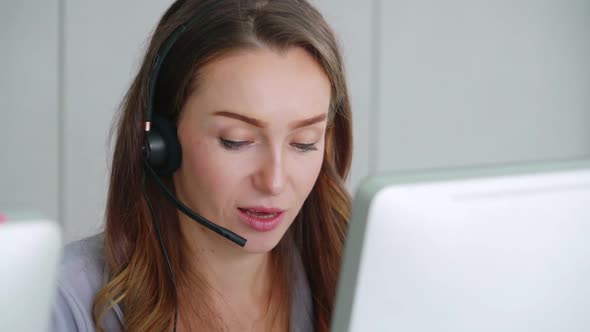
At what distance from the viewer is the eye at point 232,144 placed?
1174 millimetres

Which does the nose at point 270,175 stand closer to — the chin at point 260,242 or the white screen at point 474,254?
the chin at point 260,242

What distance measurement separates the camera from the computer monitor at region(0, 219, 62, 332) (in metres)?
0.53

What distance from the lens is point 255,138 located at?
117cm

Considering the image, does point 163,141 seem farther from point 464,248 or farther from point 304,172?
point 464,248

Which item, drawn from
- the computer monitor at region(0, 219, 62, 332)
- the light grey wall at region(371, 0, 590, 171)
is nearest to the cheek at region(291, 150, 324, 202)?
the computer monitor at region(0, 219, 62, 332)

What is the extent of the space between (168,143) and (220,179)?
11 cm

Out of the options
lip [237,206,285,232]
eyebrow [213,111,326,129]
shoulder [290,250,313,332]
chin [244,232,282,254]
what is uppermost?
eyebrow [213,111,326,129]

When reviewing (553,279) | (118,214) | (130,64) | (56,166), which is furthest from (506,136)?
(553,279)

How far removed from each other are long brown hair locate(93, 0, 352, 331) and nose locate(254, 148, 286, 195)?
0.17 m

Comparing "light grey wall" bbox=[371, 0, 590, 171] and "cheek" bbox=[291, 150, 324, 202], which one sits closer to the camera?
"cheek" bbox=[291, 150, 324, 202]

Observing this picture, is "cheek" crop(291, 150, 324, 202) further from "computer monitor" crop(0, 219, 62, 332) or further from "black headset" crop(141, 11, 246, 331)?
"computer monitor" crop(0, 219, 62, 332)

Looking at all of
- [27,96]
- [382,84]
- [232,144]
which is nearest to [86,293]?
[232,144]

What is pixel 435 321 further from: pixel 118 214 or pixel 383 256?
pixel 118 214

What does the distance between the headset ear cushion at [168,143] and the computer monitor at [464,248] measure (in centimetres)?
64
